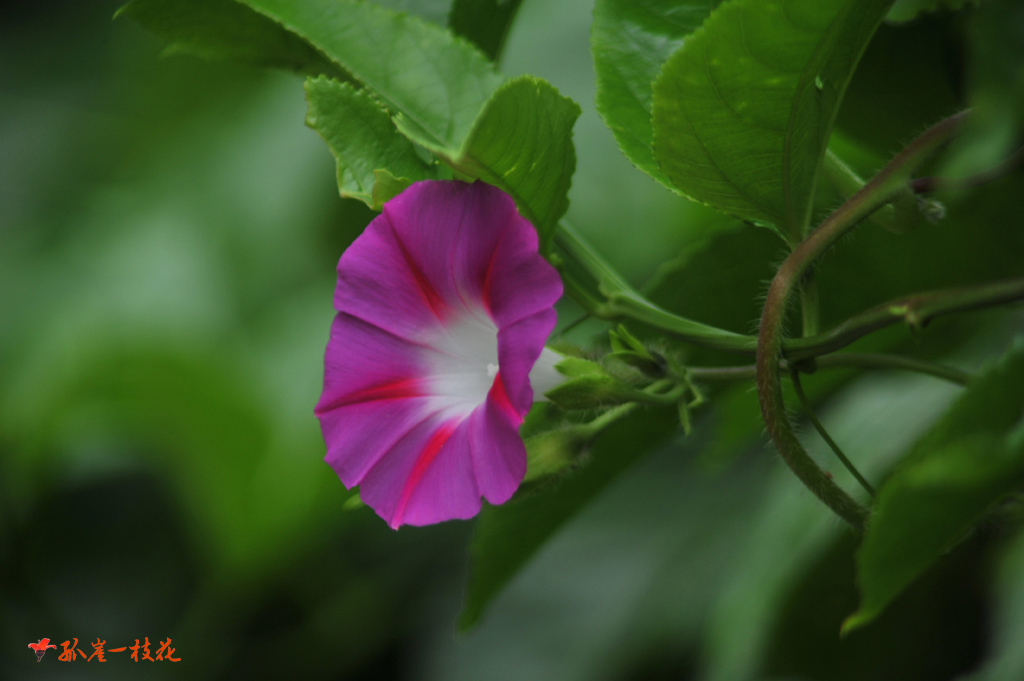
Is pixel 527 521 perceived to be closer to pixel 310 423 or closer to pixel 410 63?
pixel 410 63

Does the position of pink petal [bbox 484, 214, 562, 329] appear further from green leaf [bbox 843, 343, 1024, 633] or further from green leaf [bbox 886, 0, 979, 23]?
green leaf [bbox 886, 0, 979, 23]

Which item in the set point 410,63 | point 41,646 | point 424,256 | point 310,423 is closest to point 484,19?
point 410,63

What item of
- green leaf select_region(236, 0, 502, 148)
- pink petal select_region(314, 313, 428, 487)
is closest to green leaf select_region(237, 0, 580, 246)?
green leaf select_region(236, 0, 502, 148)

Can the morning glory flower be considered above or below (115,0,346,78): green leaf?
below

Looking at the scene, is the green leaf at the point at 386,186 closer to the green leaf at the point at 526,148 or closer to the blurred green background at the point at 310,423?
the green leaf at the point at 526,148

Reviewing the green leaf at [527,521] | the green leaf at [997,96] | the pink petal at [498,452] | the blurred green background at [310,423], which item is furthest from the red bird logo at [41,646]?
the green leaf at [997,96]

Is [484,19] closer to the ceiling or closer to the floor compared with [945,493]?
closer to the ceiling

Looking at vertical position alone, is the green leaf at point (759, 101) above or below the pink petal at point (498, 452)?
above
